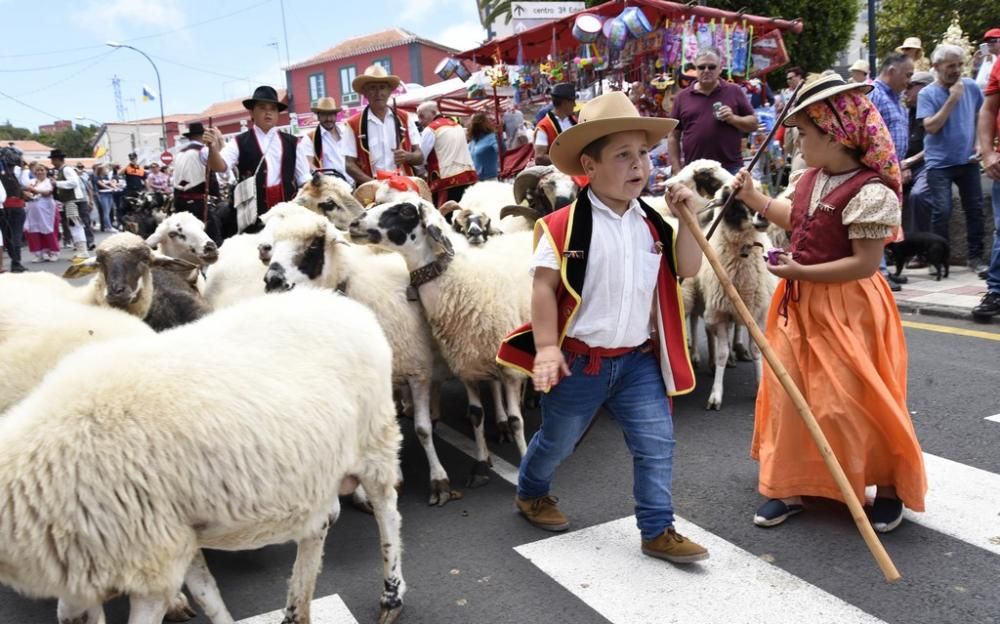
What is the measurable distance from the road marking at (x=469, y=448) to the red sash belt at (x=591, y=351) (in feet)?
4.22

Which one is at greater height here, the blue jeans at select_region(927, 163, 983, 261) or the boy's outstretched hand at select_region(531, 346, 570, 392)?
the blue jeans at select_region(927, 163, 983, 261)

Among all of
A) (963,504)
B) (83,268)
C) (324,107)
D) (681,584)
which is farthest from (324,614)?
(324,107)

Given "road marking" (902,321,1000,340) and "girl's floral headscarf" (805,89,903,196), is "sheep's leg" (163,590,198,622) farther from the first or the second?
"road marking" (902,321,1000,340)

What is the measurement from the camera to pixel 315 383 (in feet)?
7.90

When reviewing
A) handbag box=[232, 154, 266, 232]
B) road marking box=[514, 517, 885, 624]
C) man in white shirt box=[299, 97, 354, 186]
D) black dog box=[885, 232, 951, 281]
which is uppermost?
man in white shirt box=[299, 97, 354, 186]

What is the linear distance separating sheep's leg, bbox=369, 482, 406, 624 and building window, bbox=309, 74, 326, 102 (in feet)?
208

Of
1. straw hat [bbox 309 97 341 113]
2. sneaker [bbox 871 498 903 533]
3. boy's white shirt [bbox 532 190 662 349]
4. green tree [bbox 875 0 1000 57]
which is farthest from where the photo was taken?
green tree [bbox 875 0 1000 57]

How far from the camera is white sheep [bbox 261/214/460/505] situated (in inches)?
155

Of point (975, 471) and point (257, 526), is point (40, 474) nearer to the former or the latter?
point (257, 526)

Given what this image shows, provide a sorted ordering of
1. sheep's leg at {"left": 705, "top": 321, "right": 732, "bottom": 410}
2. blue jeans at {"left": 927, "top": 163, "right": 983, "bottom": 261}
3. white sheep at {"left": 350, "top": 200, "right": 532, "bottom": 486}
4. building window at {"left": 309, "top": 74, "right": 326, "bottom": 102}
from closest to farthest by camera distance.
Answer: white sheep at {"left": 350, "top": 200, "right": 532, "bottom": 486} → sheep's leg at {"left": 705, "top": 321, "right": 732, "bottom": 410} → blue jeans at {"left": 927, "top": 163, "right": 983, "bottom": 261} → building window at {"left": 309, "top": 74, "right": 326, "bottom": 102}

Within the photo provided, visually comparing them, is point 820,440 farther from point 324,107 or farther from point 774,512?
point 324,107

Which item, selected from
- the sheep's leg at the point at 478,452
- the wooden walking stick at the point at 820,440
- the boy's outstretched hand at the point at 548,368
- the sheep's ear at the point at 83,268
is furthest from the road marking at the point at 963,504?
the sheep's ear at the point at 83,268

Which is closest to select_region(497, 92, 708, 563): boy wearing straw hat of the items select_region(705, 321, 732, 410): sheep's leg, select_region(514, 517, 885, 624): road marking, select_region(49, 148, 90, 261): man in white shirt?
select_region(514, 517, 885, 624): road marking

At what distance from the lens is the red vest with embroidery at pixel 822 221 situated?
3111 millimetres
